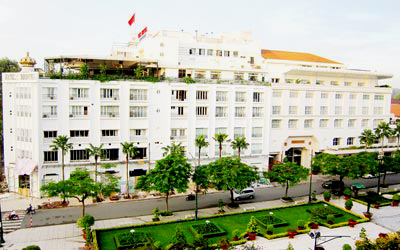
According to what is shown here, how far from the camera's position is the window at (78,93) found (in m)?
44.3

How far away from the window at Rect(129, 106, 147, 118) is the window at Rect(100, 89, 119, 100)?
2.60 m

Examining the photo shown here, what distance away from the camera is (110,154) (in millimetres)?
46531

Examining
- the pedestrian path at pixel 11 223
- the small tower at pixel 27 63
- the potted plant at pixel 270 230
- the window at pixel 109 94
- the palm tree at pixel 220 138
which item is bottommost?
the pedestrian path at pixel 11 223

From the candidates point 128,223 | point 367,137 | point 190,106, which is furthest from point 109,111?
point 367,137

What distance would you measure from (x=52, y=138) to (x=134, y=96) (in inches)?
475

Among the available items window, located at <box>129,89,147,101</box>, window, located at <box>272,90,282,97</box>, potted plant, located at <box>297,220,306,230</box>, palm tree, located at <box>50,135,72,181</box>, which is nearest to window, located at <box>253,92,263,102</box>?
window, located at <box>272,90,282,97</box>

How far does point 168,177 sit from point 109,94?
56.5ft

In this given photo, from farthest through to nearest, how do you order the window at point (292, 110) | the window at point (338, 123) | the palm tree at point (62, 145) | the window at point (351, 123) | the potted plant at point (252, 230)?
1. the window at point (351, 123)
2. the window at point (338, 123)
3. the window at point (292, 110)
4. the palm tree at point (62, 145)
5. the potted plant at point (252, 230)

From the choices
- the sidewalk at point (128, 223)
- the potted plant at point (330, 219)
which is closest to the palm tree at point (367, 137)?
the sidewalk at point (128, 223)

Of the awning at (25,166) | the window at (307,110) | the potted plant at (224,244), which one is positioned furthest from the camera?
the window at (307,110)

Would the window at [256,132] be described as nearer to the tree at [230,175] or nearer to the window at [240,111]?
the window at [240,111]

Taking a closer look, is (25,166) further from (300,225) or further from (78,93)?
(300,225)

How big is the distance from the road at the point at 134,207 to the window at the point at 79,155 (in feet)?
24.7

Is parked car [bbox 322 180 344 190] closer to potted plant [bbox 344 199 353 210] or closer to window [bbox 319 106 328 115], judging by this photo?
potted plant [bbox 344 199 353 210]
